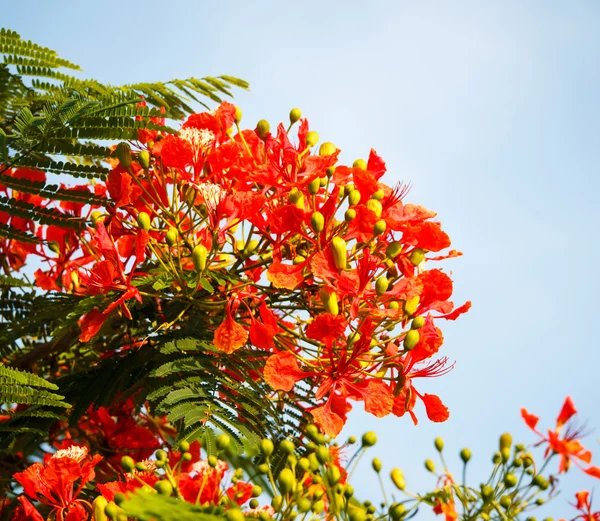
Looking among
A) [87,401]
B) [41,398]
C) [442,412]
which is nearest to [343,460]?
[442,412]

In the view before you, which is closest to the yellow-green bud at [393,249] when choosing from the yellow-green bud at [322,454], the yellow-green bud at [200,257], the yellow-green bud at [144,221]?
the yellow-green bud at [200,257]

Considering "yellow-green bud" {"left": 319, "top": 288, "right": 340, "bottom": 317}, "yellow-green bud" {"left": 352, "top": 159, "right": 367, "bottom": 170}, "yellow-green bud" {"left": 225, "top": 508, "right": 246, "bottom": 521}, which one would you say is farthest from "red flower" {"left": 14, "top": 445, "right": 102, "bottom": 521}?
"yellow-green bud" {"left": 352, "top": 159, "right": 367, "bottom": 170}

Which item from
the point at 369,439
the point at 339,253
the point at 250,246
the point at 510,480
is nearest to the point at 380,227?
the point at 339,253

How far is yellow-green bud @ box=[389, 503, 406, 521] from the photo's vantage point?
1.71 metres

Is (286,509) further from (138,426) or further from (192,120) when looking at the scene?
(138,426)

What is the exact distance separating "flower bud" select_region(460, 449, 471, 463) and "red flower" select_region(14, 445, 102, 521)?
113cm

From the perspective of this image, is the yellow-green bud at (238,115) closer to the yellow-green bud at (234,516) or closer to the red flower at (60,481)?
the red flower at (60,481)

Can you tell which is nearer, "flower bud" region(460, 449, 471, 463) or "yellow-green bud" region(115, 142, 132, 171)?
"flower bud" region(460, 449, 471, 463)

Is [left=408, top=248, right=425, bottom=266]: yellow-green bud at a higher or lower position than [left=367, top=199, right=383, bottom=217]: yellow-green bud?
lower

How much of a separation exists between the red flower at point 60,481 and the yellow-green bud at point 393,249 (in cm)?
115

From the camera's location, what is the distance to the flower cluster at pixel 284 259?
2.30 meters

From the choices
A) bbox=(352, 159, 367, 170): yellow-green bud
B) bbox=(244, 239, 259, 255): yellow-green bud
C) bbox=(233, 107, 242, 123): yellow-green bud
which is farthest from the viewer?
bbox=(233, 107, 242, 123): yellow-green bud

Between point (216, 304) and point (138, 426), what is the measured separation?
1.08 meters

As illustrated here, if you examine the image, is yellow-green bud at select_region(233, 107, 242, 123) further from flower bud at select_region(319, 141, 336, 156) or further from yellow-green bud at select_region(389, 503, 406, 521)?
yellow-green bud at select_region(389, 503, 406, 521)
